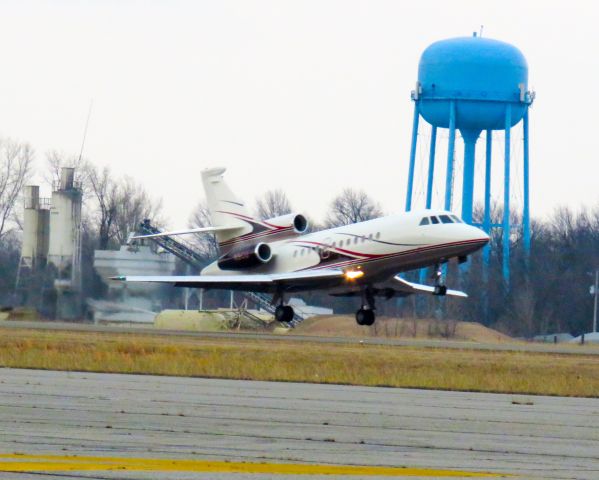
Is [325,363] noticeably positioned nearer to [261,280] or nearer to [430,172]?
[261,280]

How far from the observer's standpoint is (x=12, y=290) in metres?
63.8

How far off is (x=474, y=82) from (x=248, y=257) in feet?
92.5

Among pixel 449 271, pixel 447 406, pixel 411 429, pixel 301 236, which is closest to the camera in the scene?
pixel 411 429

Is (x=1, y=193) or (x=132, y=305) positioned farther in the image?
(x=1, y=193)

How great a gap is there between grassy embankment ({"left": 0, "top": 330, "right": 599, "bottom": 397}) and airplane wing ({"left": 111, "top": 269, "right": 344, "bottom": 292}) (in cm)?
846

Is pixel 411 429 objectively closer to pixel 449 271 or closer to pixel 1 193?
pixel 449 271

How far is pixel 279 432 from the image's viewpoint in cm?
1527

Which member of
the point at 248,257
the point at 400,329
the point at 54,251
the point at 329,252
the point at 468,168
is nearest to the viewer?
the point at 329,252

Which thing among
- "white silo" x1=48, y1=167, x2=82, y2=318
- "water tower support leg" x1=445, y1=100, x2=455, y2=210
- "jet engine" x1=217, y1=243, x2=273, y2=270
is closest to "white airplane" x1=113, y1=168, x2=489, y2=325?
"jet engine" x1=217, y1=243, x2=273, y2=270

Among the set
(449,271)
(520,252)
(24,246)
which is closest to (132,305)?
(24,246)

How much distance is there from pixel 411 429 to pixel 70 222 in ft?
167

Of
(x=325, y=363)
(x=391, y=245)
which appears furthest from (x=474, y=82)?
(x=325, y=363)

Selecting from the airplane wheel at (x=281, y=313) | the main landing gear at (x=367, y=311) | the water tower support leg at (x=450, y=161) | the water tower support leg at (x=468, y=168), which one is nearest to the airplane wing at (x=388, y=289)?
the main landing gear at (x=367, y=311)

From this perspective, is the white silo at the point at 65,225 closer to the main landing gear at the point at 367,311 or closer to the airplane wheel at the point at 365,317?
the main landing gear at the point at 367,311
